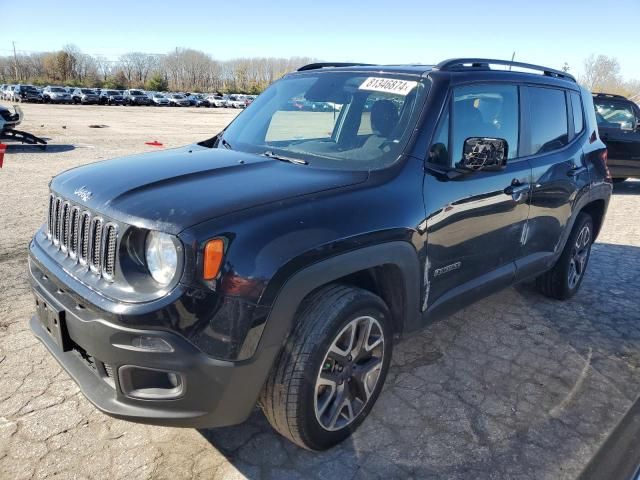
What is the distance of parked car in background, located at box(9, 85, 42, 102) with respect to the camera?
50062 millimetres

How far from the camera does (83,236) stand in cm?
241

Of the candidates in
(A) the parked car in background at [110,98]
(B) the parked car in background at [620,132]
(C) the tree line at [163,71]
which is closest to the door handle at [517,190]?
(B) the parked car in background at [620,132]

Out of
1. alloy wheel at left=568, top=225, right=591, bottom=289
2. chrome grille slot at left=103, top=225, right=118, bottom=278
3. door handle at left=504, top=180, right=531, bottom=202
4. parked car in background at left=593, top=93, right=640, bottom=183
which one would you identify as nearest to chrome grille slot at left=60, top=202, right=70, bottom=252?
chrome grille slot at left=103, top=225, right=118, bottom=278

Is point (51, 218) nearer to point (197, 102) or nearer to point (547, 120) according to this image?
point (547, 120)

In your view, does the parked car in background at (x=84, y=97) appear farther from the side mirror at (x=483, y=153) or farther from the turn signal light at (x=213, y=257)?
the turn signal light at (x=213, y=257)

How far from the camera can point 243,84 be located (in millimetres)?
106750

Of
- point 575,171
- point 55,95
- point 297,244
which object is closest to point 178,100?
point 55,95

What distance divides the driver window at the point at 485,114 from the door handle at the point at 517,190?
8.3 inches

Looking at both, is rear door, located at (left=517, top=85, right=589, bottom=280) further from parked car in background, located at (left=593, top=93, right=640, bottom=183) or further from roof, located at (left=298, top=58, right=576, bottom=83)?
parked car in background, located at (left=593, top=93, right=640, bottom=183)

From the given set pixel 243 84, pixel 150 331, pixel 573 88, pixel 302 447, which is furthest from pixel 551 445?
pixel 243 84

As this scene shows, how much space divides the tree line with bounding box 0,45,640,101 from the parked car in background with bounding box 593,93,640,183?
77398mm

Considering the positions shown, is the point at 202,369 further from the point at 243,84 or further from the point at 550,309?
the point at 243,84

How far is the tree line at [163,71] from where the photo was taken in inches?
3445

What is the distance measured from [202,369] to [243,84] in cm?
11090
